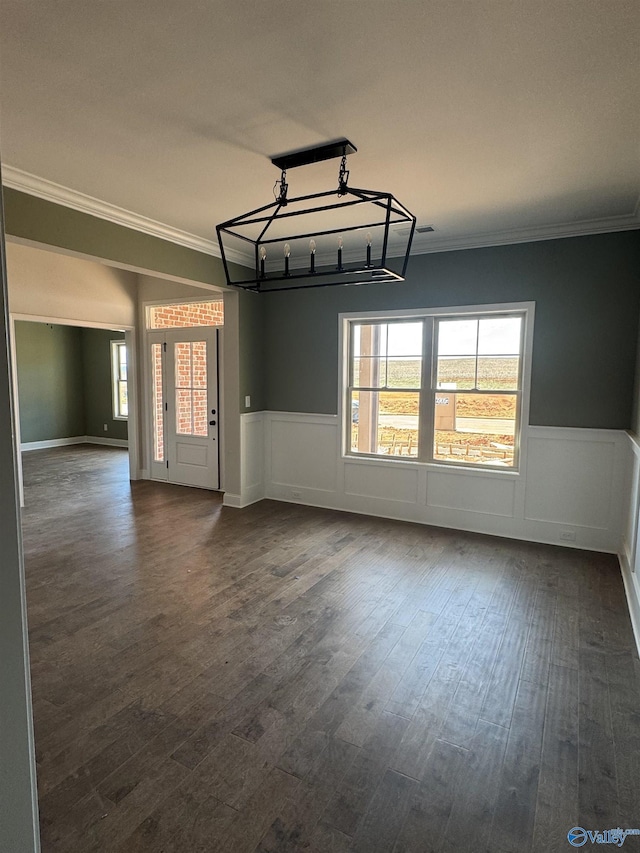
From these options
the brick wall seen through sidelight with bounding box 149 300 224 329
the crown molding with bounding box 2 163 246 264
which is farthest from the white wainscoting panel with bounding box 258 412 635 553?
the crown molding with bounding box 2 163 246 264

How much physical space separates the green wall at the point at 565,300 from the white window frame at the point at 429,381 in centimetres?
6

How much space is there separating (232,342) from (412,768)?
4359mm

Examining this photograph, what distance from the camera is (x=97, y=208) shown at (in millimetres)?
3568

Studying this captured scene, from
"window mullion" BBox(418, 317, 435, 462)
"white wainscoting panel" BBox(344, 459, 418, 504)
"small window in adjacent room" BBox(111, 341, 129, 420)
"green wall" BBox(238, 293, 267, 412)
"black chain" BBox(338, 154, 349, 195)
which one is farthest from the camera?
"small window in adjacent room" BBox(111, 341, 129, 420)

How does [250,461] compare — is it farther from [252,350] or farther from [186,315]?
[186,315]

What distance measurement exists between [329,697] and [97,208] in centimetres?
366

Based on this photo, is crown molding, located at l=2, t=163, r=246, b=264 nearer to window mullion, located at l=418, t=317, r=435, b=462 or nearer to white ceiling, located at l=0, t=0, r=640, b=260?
white ceiling, located at l=0, t=0, r=640, b=260

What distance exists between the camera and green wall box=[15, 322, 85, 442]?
8.85 meters

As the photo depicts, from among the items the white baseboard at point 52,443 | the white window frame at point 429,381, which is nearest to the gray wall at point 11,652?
the white window frame at point 429,381

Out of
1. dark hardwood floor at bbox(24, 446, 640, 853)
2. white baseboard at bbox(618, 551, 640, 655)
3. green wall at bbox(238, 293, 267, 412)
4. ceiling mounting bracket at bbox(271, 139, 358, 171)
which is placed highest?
ceiling mounting bracket at bbox(271, 139, 358, 171)

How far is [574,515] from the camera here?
423cm

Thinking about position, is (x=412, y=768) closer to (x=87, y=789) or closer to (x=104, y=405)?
(x=87, y=789)

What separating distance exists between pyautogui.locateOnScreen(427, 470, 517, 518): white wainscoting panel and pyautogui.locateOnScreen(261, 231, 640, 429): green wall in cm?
69

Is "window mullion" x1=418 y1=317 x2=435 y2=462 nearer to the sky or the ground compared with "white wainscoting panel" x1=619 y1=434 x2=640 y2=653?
nearer to the sky
